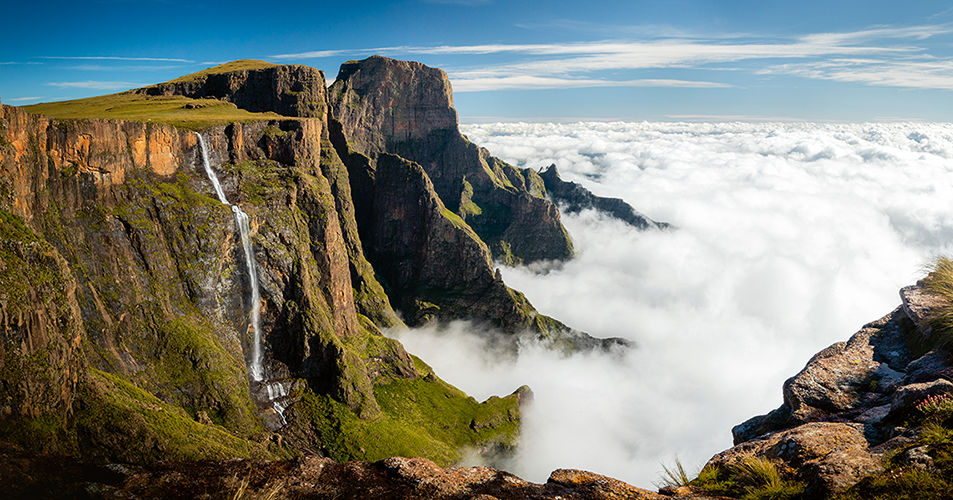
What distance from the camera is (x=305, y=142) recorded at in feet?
301

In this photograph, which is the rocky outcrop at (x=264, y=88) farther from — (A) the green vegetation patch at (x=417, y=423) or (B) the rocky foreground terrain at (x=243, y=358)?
(A) the green vegetation patch at (x=417, y=423)

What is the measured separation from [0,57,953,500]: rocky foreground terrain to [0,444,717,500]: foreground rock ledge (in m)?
0.07

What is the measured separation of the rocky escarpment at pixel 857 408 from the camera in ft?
30.4

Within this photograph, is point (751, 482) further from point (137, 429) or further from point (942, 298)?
point (137, 429)

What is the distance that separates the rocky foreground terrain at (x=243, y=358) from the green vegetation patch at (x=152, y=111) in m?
1.14

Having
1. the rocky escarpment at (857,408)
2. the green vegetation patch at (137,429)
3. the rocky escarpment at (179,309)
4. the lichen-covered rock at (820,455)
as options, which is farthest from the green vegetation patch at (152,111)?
the rocky escarpment at (857,408)

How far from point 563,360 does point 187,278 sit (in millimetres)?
137058

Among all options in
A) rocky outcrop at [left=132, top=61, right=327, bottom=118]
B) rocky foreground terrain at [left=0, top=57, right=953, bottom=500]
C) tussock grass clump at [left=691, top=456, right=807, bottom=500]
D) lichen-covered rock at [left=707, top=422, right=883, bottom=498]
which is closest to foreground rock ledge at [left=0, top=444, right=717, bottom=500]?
rocky foreground terrain at [left=0, top=57, right=953, bottom=500]

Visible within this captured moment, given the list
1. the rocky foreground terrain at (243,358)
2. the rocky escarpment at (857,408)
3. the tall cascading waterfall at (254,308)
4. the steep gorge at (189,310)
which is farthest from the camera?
the tall cascading waterfall at (254,308)

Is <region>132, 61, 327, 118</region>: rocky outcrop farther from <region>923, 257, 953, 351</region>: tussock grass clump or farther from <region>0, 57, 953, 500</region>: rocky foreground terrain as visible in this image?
<region>923, 257, 953, 351</region>: tussock grass clump

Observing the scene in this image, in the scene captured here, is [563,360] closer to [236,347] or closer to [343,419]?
[343,419]

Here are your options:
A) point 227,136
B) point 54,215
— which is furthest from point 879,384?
point 227,136

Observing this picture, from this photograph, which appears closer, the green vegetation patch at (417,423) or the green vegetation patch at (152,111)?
the green vegetation patch at (152,111)

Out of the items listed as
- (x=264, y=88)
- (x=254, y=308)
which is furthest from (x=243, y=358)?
(x=264, y=88)
